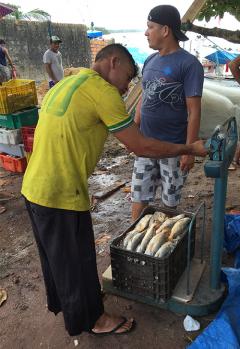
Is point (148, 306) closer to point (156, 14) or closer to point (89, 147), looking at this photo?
point (89, 147)

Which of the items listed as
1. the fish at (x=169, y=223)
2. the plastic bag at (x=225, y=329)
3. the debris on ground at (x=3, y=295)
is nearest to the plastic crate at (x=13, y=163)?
the debris on ground at (x=3, y=295)

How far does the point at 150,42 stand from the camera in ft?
9.74

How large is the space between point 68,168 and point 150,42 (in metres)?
1.54

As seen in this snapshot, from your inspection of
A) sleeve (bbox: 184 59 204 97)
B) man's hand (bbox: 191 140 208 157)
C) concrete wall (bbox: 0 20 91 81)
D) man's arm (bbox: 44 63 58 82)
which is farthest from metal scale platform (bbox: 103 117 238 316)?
concrete wall (bbox: 0 20 91 81)

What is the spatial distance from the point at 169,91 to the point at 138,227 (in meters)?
1.24

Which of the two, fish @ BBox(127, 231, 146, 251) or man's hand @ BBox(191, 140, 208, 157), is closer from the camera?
man's hand @ BBox(191, 140, 208, 157)

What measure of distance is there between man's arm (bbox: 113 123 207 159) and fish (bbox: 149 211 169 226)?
34.4 inches

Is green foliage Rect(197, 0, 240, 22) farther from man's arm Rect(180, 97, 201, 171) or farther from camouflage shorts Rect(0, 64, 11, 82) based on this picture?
camouflage shorts Rect(0, 64, 11, 82)

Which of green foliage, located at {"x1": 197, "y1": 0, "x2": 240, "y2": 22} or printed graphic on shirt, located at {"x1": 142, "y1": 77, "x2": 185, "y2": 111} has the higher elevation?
green foliage, located at {"x1": 197, "y1": 0, "x2": 240, "y2": 22}

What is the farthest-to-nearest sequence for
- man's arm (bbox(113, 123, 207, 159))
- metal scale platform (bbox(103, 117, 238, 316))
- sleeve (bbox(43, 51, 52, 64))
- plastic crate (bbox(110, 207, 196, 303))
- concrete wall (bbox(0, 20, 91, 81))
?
concrete wall (bbox(0, 20, 91, 81)), sleeve (bbox(43, 51, 52, 64)), plastic crate (bbox(110, 207, 196, 303)), metal scale platform (bbox(103, 117, 238, 316)), man's arm (bbox(113, 123, 207, 159))

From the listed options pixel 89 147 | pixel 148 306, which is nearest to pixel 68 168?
pixel 89 147

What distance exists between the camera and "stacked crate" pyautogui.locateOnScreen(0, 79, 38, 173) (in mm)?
5570

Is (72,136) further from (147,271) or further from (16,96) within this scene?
(16,96)

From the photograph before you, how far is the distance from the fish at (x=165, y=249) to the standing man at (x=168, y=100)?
686 mm
